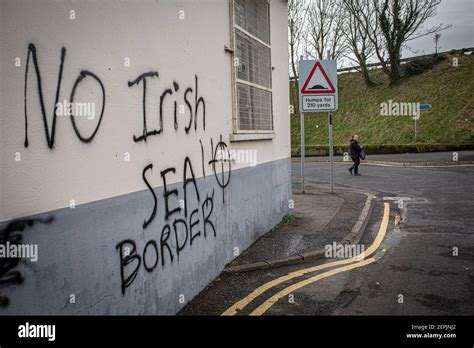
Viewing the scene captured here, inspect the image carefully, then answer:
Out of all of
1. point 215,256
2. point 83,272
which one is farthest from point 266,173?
point 83,272

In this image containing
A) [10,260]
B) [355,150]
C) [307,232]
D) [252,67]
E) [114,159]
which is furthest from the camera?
[355,150]

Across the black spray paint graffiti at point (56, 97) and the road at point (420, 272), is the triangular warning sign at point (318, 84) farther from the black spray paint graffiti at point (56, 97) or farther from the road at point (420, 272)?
the black spray paint graffiti at point (56, 97)

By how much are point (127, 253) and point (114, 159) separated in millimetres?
802

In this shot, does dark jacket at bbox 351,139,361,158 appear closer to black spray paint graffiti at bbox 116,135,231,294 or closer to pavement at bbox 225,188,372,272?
pavement at bbox 225,188,372,272

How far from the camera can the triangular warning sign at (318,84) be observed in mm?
10602

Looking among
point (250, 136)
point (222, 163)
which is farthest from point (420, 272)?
point (250, 136)

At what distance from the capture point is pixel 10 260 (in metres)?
2.40

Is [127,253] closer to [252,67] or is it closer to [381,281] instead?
[381,281]

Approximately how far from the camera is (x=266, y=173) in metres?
7.44

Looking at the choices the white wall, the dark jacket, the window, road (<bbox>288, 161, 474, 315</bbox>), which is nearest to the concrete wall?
the white wall

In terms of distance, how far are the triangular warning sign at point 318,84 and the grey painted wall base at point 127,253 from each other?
535 centimetres

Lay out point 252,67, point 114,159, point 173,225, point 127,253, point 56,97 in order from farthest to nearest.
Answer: point 252,67 → point 173,225 → point 127,253 → point 114,159 → point 56,97

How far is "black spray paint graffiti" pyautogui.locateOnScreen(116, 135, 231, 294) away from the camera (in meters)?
3.54

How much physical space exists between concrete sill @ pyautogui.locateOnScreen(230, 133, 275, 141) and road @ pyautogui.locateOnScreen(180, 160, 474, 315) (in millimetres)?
1894
